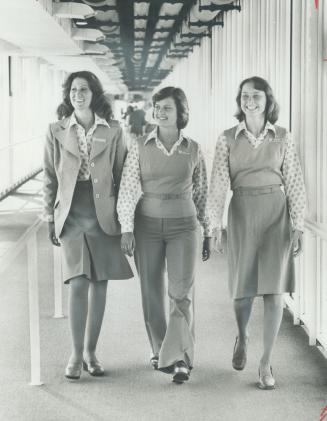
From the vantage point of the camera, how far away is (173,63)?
22.8 meters

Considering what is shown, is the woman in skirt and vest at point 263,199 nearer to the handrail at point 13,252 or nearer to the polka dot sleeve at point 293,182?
the polka dot sleeve at point 293,182

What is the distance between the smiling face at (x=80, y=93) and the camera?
13.7 ft

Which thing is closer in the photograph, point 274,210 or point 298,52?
point 274,210

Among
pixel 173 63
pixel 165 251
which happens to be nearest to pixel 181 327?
pixel 165 251

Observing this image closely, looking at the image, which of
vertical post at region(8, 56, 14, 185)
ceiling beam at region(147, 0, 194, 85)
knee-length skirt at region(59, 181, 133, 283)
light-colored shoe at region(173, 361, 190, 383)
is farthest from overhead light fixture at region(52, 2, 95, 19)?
light-colored shoe at region(173, 361, 190, 383)

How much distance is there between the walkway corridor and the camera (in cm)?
372

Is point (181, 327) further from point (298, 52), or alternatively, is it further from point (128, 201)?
point (298, 52)

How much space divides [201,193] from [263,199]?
15.6 inches

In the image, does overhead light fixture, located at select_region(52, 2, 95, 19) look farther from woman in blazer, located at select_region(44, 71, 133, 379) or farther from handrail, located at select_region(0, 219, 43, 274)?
handrail, located at select_region(0, 219, 43, 274)

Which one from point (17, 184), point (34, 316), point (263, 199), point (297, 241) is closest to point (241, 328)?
point (297, 241)

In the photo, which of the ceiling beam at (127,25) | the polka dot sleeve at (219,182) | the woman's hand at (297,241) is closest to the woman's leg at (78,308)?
the polka dot sleeve at (219,182)

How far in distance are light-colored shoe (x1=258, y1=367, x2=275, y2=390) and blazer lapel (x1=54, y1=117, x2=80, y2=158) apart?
A: 1547mm

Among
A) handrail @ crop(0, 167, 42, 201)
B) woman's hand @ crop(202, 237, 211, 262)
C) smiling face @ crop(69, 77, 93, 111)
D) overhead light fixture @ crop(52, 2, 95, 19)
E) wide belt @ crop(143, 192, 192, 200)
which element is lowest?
handrail @ crop(0, 167, 42, 201)

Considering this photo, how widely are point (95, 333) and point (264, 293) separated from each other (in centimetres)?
98
